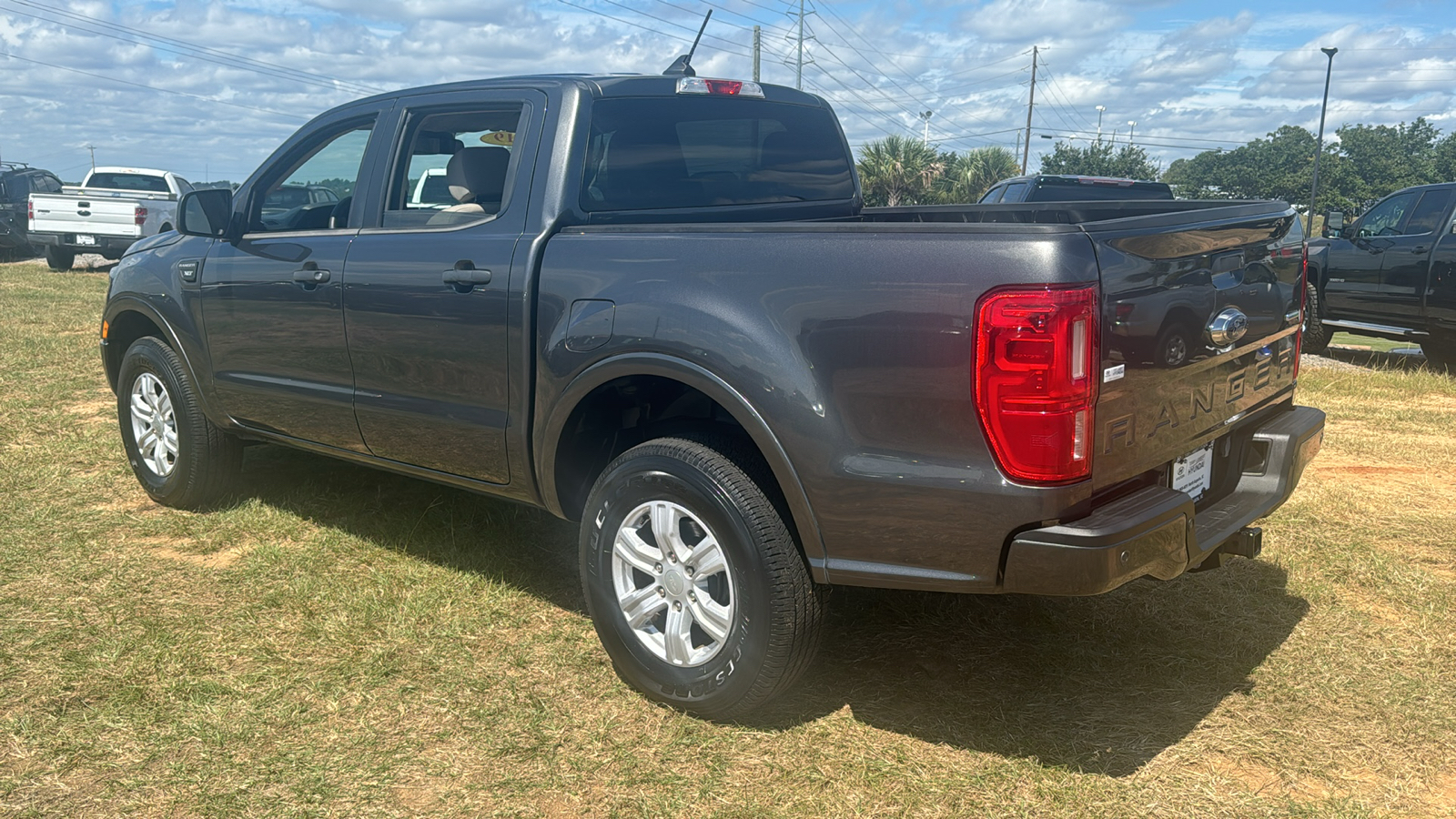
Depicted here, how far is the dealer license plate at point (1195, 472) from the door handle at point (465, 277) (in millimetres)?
2174

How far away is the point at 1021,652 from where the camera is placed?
385 centimetres

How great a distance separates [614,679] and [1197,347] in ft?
6.58

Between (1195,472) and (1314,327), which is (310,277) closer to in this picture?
(1195,472)

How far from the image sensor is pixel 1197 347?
304cm

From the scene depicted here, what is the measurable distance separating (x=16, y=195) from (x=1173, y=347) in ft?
81.9

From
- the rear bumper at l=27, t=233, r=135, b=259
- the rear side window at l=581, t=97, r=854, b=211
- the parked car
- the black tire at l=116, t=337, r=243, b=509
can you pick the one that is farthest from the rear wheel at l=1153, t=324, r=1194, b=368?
the rear bumper at l=27, t=233, r=135, b=259

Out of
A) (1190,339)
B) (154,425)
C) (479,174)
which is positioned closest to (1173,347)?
(1190,339)

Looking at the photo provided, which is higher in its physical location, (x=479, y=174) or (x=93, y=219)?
(x=479, y=174)

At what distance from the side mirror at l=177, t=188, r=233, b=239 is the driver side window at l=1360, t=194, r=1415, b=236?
998 cm

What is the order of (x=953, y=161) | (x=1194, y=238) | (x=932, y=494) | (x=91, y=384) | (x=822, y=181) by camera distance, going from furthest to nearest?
(x=953, y=161) < (x=91, y=384) < (x=822, y=181) < (x=1194, y=238) < (x=932, y=494)

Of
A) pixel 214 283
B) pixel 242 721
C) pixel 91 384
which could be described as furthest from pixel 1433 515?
pixel 91 384

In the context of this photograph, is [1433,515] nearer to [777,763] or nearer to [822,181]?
[822,181]

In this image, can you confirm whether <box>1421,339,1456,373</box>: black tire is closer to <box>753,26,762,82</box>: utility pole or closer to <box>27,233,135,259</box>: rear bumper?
<box>27,233,135,259</box>: rear bumper

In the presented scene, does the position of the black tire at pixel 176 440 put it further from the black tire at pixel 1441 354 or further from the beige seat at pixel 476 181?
the black tire at pixel 1441 354
